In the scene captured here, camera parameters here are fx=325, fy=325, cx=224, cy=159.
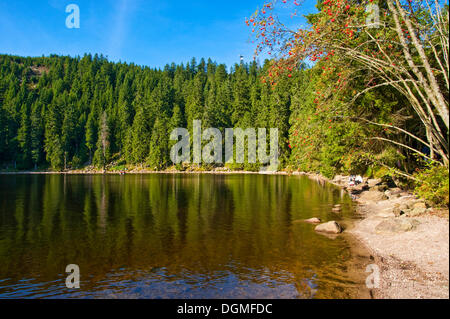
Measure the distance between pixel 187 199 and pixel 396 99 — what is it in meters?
22.3

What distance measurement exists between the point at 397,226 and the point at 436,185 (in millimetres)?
2715

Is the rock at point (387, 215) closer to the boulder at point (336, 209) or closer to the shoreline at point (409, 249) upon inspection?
the shoreline at point (409, 249)

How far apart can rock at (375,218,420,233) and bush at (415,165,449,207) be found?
149 centimetres

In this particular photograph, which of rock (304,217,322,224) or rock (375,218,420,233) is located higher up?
rock (375,218,420,233)

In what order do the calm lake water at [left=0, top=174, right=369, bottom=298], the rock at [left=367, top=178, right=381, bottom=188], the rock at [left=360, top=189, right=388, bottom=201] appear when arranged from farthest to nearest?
1. the rock at [left=367, top=178, right=381, bottom=188]
2. the rock at [left=360, top=189, right=388, bottom=201]
3. the calm lake water at [left=0, top=174, right=369, bottom=298]

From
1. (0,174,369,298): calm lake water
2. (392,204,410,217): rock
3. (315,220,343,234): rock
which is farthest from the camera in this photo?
(392,204,410,217): rock

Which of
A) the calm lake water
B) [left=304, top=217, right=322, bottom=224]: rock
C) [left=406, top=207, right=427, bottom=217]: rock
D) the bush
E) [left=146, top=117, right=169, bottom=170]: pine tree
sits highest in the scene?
[left=146, top=117, right=169, bottom=170]: pine tree

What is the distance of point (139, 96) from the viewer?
143375 millimetres

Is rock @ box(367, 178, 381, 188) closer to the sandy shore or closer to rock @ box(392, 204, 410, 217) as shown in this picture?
rock @ box(392, 204, 410, 217)

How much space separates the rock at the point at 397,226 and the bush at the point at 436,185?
1.49 metres

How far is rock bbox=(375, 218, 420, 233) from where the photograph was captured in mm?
15547

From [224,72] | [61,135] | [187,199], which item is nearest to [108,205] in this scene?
[187,199]

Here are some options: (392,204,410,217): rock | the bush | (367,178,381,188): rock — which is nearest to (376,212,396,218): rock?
(392,204,410,217): rock
